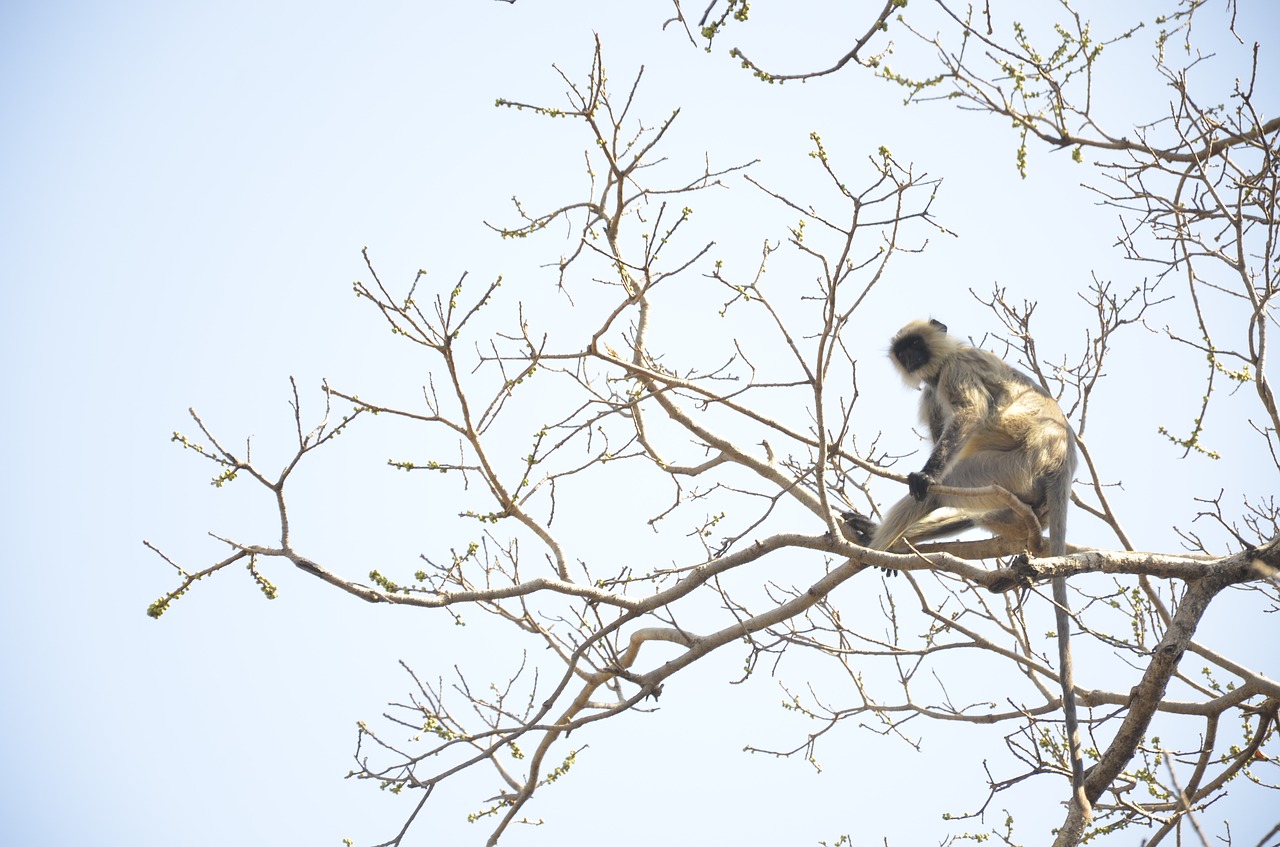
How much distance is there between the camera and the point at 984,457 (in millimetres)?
6156

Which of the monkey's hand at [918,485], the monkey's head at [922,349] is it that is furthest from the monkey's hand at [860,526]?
the monkey's head at [922,349]

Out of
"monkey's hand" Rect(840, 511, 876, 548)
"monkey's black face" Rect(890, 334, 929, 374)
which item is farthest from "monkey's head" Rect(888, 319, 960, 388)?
"monkey's hand" Rect(840, 511, 876, 548)

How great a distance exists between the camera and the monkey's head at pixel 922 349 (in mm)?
A: 7238

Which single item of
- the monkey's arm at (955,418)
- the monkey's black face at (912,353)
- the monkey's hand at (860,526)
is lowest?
the monkey's hand at (860,526)

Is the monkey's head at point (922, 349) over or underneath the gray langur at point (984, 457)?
over

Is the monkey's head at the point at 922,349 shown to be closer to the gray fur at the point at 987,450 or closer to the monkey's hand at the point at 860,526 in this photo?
the gray fur at the point at 987,450

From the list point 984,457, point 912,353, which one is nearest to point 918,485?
point 984,457

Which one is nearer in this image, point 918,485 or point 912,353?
point 918,485

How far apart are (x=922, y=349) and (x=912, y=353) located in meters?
0.07

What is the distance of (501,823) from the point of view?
4758mm

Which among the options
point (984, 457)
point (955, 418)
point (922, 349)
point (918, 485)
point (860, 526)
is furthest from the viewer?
point (922, 349)

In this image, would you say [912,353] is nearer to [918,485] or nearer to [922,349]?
[922,349]

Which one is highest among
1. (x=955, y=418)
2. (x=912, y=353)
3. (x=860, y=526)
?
(x=912, y=353)

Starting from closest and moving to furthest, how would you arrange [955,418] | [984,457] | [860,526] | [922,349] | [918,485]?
[918,485] < [860,526] < [984,457] < [955,418] < [922,349]
